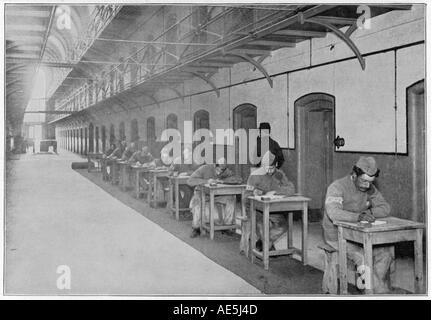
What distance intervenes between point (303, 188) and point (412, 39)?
335cm

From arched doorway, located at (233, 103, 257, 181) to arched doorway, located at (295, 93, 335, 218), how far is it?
189 centimetres

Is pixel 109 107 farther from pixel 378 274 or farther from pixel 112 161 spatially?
pixel 378 274

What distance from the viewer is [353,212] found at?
15.0ft

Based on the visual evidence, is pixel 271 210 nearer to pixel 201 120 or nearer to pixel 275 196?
pixel 275 196

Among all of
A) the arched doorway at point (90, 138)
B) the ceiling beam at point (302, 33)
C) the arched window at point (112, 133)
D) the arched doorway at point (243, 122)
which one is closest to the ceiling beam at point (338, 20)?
the ceiling beam at point (302, 33)

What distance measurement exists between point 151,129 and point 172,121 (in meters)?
1.97

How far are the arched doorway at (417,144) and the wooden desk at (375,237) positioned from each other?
4.92ft

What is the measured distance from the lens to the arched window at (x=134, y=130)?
16.6 m

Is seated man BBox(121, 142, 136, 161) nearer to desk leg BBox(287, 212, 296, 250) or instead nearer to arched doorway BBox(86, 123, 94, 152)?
desk leg BBox(287, 212, 296, 250)

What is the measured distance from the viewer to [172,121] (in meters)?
13.6

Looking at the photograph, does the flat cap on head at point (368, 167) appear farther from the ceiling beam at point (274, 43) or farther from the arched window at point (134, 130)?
the arched window at point (134, 130)

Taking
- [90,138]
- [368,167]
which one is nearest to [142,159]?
[368,167]

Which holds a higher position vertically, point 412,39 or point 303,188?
point 412,39
